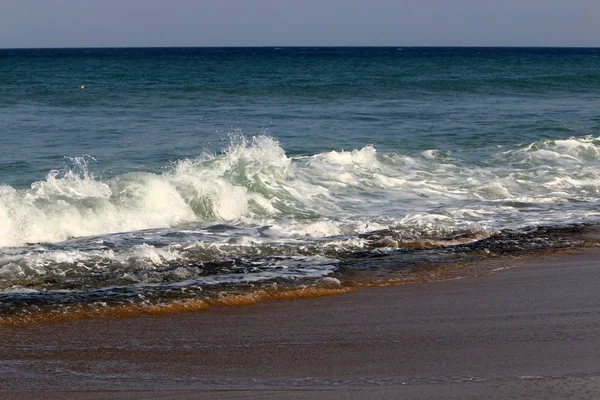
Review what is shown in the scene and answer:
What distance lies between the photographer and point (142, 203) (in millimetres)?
10531

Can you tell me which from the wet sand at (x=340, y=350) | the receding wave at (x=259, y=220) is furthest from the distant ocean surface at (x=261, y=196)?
the wet sand at (x=340, y=350)

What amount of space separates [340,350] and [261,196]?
5.95 metres

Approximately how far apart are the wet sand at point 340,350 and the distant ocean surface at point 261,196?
62 cm

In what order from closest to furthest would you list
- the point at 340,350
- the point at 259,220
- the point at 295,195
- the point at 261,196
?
the point at 340,350, the point at 259,220, the point at 261,196, the point at 295,195

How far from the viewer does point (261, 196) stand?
447 inches

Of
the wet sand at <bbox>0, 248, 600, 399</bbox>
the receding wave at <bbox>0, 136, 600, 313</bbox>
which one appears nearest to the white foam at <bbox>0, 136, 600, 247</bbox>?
the receding wave at <bbox>0, 136, 600, 313</bbox>

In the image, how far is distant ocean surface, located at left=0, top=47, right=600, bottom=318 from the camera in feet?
25.1

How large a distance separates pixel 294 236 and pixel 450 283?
96.4 inches

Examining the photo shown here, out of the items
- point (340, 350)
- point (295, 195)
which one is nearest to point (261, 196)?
point (295, 195)

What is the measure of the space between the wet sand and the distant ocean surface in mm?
622

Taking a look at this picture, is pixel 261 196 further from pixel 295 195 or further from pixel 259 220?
pixel 259 220

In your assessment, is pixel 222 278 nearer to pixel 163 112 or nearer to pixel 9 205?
pixel 9 205

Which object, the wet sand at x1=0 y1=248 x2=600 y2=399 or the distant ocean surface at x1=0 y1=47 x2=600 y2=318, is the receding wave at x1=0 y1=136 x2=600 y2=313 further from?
the wet sand at x1=0 y1=248 x2=600 y2=399

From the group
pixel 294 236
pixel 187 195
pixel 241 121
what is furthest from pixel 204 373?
pixel 241 121
